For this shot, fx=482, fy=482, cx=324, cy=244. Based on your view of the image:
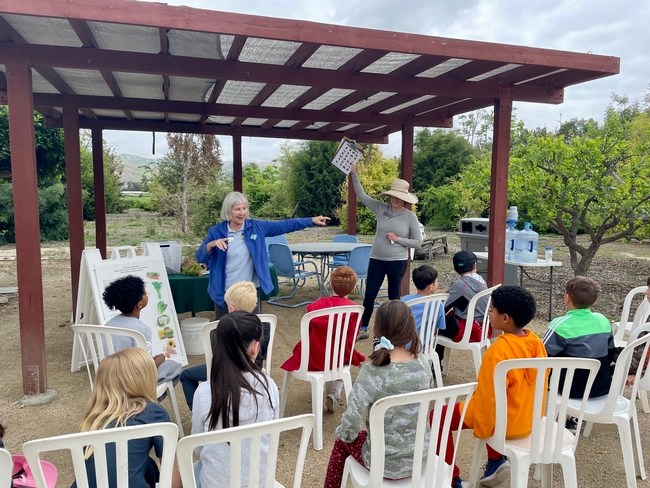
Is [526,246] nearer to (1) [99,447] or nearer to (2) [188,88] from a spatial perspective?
(2) [188,88]

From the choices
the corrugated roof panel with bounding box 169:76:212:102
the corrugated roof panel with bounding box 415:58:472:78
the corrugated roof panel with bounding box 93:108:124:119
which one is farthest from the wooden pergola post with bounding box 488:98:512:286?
the corrugated roof panel with bounding box 93:108:124:119

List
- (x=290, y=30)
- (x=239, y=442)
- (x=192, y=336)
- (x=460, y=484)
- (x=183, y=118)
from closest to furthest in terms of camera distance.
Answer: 1. (x=239, y=442)
2. (x=460, y=484)
3. (x=290, y=30)
4. (x=192, y=336)
5. (x=183, y=118)

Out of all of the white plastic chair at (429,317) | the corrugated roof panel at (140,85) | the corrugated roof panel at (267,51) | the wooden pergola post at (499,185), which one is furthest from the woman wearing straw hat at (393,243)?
the corrugated roof panel at (140,85)

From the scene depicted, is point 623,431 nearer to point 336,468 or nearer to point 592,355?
point 592,355

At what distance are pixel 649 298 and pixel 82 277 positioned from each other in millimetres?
3937

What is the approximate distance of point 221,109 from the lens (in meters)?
5.59

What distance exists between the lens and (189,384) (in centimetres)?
253

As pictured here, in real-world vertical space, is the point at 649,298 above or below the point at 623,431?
above

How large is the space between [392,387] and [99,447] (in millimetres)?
954

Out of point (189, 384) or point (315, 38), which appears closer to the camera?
point (189, 384)

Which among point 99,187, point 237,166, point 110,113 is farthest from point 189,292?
point 110,113

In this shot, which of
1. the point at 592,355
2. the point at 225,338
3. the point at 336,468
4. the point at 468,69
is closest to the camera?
the point at 225,338

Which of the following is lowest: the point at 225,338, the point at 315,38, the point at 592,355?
the point at 592,355

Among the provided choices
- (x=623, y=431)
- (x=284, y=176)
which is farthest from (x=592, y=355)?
(x=284, y=176)
